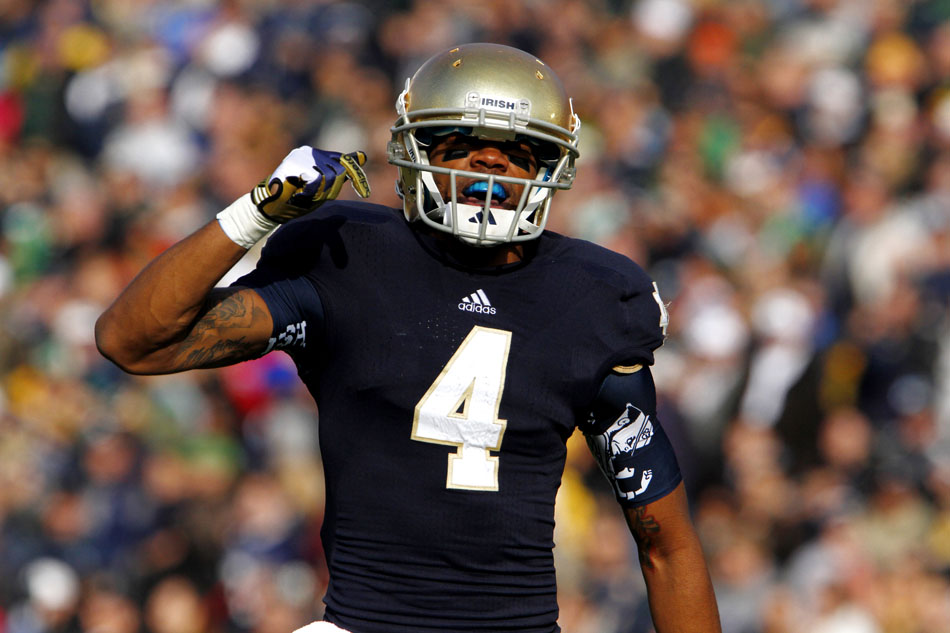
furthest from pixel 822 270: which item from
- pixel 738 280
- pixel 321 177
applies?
pixel 321 177

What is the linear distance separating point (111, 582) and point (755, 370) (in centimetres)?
313

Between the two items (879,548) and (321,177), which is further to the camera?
(879,548)

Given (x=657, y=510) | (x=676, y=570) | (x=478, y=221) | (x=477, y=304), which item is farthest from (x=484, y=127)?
(x=676, y=570)

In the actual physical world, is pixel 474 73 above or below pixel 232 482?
above

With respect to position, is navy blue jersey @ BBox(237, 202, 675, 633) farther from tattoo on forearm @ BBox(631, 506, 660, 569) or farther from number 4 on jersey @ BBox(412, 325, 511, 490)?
tattoo on forearm @ BBox(631, 506, 660, 569)

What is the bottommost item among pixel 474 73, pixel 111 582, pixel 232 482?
pixel 111 582

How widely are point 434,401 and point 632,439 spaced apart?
1.53 ft

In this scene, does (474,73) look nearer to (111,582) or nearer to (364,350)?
(364,350)

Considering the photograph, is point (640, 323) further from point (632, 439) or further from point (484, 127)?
point (484, 127)

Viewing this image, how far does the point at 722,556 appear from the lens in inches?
229

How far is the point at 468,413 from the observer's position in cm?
268

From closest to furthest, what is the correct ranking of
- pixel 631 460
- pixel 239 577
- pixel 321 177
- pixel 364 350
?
pixel 321 177
pixel 364 350
pixel 631 460
pixel 239 577

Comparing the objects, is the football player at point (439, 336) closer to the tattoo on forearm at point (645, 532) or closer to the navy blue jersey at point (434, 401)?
the navy blue jersey at point (434, 401)

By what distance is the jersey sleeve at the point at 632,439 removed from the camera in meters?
2.84
